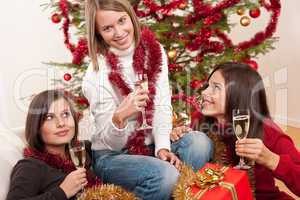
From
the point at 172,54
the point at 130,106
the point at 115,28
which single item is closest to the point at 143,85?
the point at 130,106

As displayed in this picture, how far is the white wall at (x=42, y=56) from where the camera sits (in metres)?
3.29

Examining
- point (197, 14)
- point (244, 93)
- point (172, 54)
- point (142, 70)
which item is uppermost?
point (197, 14)

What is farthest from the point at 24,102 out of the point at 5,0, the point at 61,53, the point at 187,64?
the point at 187,64

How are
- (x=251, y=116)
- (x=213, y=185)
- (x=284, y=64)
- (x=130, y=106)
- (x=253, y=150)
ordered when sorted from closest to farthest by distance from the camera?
(x=213, y=185)
(x=253, y=150)
(x=130, y=106)
(x=251, y=116)
(x=284, y=64)

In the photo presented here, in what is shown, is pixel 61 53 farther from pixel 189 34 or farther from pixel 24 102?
pixel 189 34

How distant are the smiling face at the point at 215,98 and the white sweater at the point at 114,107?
175 millimetres

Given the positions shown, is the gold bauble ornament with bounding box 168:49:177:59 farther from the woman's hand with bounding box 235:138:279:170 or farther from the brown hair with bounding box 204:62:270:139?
the woman's hand with bounding box 235:138:279:170

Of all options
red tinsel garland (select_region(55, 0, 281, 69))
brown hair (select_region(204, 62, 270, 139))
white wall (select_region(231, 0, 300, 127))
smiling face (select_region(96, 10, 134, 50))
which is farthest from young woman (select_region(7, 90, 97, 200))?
white wall (select_region(231, 0, 300, 127))

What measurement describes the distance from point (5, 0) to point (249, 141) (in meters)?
2.50

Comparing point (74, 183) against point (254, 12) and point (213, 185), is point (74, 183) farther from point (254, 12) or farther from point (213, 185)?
point (254, 12)

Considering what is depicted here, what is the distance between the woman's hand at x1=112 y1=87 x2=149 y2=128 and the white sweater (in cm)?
3

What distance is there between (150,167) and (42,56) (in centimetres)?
221

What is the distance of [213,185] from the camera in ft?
4.48

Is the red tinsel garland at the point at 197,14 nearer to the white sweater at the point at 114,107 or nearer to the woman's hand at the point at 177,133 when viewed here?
the white sweater at the point at 114,107
